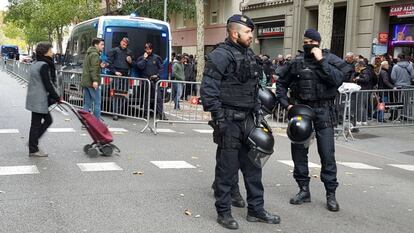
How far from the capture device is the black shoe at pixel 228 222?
4953 millimetres

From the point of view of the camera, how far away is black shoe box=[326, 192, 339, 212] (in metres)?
5.78

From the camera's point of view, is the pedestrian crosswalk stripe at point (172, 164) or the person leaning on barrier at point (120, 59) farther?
the person leaning on barrier at point (120, 59)

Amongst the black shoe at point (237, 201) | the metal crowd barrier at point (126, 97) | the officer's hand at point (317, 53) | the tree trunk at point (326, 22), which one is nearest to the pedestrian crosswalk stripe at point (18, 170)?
the black shoe at point (237, 201)

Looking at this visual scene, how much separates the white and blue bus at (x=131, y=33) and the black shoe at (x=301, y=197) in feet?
26.4

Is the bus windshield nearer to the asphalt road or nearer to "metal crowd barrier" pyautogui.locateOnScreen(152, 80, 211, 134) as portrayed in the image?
"metal crowd barrier" pyautogui.locateOnScreen(152, 80, 211, 134)

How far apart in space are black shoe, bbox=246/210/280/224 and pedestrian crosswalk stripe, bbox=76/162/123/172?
8.80 ft

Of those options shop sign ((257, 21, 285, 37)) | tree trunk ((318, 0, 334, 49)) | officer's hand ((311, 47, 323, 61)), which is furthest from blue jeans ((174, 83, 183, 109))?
shop sign ((257, 21, 285, 37))

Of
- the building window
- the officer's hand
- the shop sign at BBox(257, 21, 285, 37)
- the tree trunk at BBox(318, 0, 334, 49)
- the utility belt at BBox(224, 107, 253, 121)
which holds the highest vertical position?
the building window

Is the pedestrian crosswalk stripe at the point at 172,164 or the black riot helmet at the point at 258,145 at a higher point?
the black riot helmet at the point at 258,145

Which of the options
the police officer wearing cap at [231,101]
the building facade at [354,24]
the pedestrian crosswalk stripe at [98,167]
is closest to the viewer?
the police officer wearing cap at [231,101]

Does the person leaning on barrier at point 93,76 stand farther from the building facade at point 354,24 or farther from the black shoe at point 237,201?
the building facade at point 354,24

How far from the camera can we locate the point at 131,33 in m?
13.8

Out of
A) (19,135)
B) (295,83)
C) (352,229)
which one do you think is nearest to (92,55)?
(19,135)

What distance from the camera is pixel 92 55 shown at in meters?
11.1
